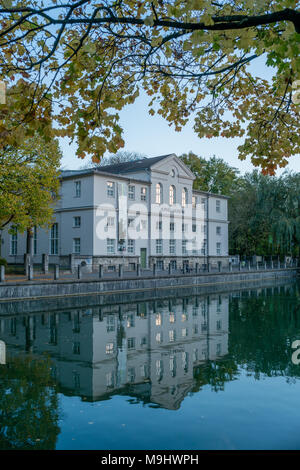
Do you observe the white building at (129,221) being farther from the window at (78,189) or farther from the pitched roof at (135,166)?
the window at (78,189)

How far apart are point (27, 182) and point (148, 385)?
1853 cm

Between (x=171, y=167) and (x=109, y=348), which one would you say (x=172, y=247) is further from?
(x=109, y=348)

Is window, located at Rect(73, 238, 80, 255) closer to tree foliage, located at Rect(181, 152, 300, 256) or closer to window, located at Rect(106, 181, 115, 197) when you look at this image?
window, located at Rect(106, 181, 115, 197)

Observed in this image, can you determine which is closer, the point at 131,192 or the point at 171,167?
the point at 131,192

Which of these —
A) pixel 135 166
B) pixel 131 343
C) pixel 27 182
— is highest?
pixel 135 166

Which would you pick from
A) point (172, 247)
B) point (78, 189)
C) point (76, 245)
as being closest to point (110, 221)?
point (76, 245)

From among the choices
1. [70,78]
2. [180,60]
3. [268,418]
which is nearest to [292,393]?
[268,418]

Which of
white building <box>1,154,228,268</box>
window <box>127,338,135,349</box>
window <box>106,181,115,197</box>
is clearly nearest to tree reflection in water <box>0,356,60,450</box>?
window <box>127,338,135,349</box>

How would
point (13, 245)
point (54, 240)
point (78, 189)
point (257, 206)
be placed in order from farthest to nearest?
point (257, 206)
point (13, 245)
point (54, 240)
point (78, 189)

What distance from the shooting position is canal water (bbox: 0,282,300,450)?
5930mm

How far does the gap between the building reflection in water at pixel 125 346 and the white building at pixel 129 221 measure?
11.9 metres

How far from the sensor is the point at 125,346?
12430 millimetres
